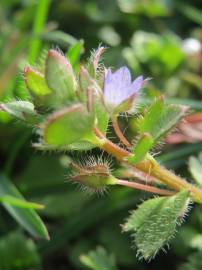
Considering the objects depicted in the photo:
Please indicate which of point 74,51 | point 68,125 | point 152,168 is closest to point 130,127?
point 74,51

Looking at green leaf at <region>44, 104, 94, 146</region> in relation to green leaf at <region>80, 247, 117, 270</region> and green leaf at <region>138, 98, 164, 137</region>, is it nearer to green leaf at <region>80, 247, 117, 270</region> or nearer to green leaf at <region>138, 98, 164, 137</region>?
green leaf at <region>138, 98, 164, 137</region>

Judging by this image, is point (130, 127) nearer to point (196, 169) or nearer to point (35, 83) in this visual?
point (196, 169)

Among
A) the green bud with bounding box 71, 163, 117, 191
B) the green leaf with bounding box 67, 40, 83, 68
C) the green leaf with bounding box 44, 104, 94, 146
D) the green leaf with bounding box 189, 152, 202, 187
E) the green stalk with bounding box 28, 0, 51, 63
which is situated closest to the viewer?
the green leaf with bounding box 44, 104, 94, 146

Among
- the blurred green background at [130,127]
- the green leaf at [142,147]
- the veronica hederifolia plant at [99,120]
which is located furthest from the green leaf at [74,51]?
the green leaf at [142,147]

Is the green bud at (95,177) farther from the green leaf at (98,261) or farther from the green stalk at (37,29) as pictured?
the green stalk at (37,29)

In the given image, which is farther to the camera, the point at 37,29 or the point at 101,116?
the point at 37,29

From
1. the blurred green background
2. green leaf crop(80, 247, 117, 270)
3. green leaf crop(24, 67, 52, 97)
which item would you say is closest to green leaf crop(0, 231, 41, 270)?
the blurred green background
